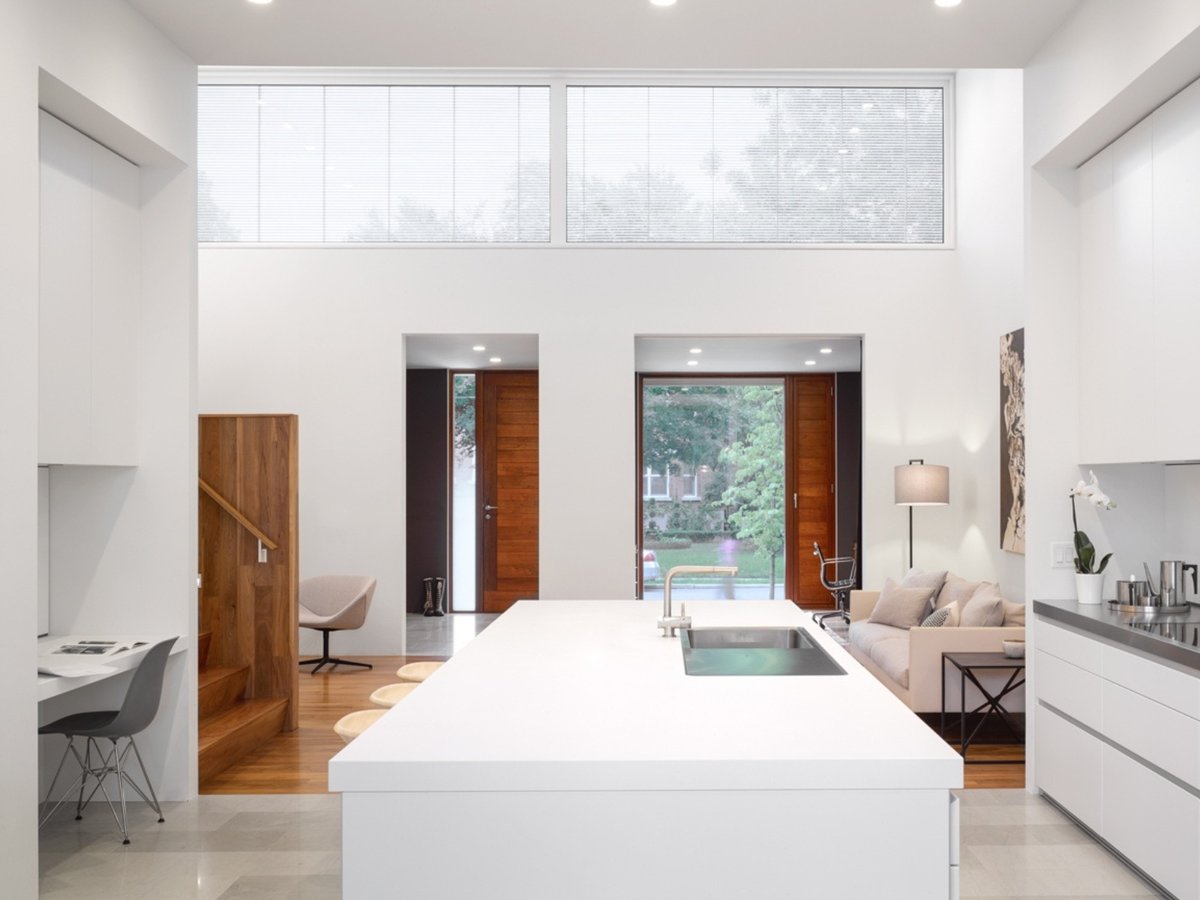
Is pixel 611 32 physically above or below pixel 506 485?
above

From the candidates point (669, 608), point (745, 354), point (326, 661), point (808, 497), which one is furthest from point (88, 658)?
point (808, 497)

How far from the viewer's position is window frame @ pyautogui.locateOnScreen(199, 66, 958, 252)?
7.18 meters

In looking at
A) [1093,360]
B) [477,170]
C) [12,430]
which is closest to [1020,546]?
[1093,360]

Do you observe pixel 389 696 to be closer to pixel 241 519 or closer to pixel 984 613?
pixel 241 519

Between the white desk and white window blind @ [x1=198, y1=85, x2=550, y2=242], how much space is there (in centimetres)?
415

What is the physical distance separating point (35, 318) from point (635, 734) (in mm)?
2252

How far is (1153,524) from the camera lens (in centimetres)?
400

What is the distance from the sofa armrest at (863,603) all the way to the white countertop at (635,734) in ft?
13.6

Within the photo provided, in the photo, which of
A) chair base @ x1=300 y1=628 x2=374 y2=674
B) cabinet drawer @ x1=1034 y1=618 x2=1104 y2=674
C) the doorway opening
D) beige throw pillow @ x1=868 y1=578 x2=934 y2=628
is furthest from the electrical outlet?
the doorway opening

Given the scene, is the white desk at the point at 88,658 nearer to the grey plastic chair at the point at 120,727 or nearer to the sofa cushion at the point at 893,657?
the grey plastic chair at the point at 120,727

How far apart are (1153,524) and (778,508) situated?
592 cm

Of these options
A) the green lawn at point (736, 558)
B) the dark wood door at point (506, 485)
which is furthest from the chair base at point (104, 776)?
the green lawn at point (736, 558)

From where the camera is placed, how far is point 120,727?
11.4 feet

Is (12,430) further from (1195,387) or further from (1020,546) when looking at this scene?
(1020,546)
